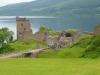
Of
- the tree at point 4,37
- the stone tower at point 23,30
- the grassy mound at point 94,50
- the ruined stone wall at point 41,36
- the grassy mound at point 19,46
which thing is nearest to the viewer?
the grassy mound at point 94,50

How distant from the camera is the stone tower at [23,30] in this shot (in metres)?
97.4

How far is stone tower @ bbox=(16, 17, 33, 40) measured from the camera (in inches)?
3834

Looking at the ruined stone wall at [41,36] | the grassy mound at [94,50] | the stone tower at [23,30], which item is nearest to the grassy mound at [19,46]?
the stone tower at [23,30]

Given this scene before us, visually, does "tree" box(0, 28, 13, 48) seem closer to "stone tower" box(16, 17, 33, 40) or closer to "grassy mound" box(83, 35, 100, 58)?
"stone tower" box(16, 17, 33, 40)

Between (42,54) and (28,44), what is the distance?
25971 mm

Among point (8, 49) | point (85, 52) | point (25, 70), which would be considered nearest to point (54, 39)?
point (8, 49)

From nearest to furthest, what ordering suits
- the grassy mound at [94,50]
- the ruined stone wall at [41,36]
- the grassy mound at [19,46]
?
the grassy mound at [94,50] < the grassy mound at [19,46] < the ruined stone wall at [41,36]

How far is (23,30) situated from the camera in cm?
10000

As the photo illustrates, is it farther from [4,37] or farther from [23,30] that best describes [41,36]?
[4,37]

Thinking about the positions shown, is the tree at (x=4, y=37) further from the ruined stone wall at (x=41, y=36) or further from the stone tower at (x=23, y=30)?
the ruined stone wall at (x=41, y=36)

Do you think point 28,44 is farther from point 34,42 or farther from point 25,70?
point 25,70

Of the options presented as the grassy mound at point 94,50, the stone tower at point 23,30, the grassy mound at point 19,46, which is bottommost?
the grassy mound at point 19,46

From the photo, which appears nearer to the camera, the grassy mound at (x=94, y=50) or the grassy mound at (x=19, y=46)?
the grassy mound at (x=94, y=50)

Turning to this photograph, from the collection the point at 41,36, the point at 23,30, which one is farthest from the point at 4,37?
the point at 41,36
